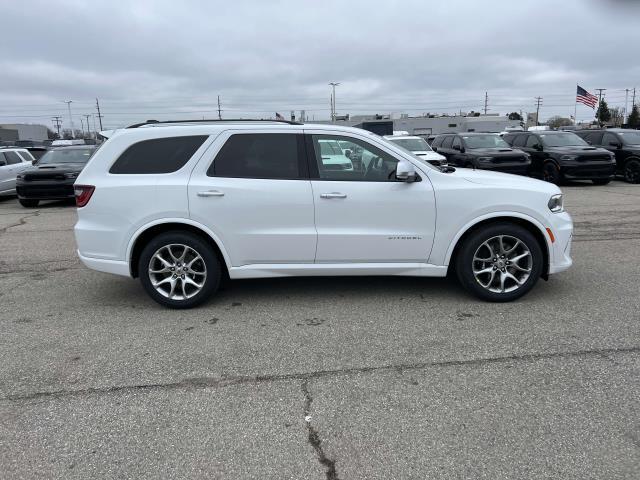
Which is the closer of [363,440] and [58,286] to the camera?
[363,440]

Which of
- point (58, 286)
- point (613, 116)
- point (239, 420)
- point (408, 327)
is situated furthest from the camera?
point (613, 116)

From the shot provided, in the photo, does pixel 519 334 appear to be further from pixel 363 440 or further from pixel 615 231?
pixel 615 231

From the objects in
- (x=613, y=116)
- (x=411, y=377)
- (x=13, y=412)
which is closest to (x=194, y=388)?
(x=13, y=412)

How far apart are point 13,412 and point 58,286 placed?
3.01 metres

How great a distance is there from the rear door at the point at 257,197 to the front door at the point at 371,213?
0.15 meters

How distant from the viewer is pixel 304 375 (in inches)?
145

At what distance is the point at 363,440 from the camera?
291cm

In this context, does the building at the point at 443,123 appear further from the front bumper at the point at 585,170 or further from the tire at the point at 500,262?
the tire at the point at 500,262

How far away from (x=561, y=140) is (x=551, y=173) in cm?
136

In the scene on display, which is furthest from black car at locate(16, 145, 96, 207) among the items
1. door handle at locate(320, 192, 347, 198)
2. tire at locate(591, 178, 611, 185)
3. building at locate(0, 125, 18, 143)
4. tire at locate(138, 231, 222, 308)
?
building at locate(0, 125, 18, 143)

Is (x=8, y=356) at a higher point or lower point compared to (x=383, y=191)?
lower

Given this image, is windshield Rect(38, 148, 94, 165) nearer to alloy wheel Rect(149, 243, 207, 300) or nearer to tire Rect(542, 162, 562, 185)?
alloy wheel Rect(149, 243, 207, 300)

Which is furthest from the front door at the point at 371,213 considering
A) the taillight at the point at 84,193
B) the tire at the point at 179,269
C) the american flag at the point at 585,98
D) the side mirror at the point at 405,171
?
the american flag at the point at 585,98

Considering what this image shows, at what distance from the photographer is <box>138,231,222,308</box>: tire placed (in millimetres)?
4930
